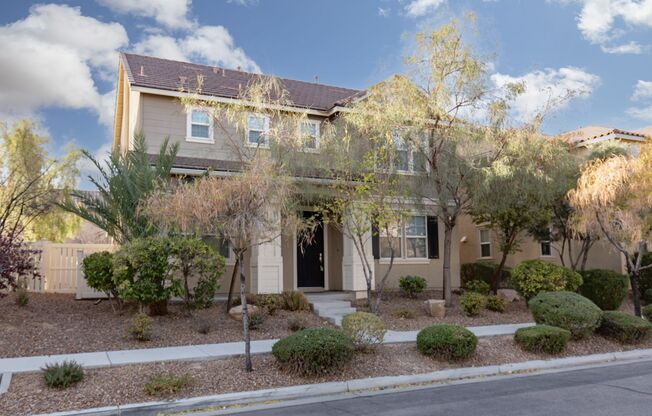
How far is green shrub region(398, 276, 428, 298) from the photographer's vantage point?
1583cm

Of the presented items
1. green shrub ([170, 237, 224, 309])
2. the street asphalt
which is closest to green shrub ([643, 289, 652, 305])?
the street asphalt

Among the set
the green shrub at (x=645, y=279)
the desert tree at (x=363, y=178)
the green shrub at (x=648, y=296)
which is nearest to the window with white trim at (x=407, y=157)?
the desert tree at (x=363, y=178)

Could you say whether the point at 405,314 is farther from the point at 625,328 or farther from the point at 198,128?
the point at 198,128

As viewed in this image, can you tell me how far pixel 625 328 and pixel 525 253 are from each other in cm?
931

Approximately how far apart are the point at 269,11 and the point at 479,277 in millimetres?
11734

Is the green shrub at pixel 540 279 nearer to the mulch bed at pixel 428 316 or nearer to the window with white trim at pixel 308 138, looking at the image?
the mulch bed at pixel 428 316

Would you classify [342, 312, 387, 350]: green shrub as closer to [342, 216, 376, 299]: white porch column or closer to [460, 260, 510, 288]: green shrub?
[342, 216, 376, 299]: white porch column

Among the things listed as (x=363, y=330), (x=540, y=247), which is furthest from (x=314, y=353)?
(x=540, y=247)

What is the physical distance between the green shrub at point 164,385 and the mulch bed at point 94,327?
250cm

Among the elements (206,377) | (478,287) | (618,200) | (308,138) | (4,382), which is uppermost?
(308,138)

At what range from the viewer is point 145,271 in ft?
34.8


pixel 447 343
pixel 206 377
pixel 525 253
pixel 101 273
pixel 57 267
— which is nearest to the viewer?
pixel 206 377

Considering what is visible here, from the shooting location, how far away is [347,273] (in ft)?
50.5

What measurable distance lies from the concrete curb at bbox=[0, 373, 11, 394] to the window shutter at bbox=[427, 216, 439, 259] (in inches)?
502
